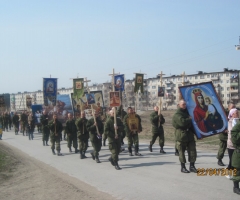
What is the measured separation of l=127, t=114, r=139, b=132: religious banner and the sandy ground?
3.62 m

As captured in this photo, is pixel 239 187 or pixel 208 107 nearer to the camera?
pixel 239 187

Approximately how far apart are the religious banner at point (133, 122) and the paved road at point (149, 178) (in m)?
1.14

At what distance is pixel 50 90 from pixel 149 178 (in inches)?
655

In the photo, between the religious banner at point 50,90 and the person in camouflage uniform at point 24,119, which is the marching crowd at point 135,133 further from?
the person in camouflage uniform at point 24,119

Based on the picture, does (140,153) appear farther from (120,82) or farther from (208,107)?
(120,82)

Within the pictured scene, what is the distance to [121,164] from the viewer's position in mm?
12742

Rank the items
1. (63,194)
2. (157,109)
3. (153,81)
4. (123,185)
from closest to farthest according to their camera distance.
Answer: (63,194), (123,185), (157,109), (153,81)

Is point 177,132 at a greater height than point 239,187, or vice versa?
point 177,132

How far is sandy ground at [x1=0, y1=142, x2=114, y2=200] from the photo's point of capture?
28.4ft

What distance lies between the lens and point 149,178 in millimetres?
10039

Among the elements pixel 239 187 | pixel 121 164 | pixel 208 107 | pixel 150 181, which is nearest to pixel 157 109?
pixel 121 164

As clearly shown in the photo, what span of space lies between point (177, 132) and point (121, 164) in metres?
3.24

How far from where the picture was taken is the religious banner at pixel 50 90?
A: 82.0 feet

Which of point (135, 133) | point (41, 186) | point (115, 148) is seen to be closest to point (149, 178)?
point (115, 148)
